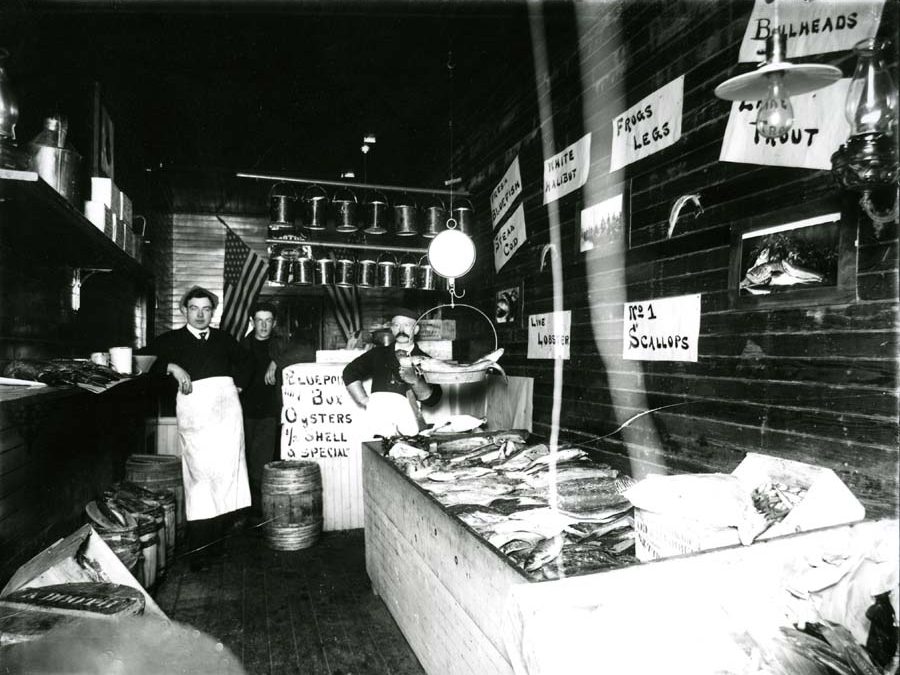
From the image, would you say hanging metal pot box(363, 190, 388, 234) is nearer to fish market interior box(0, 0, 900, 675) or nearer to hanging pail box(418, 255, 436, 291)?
fish market interior box(0, 0, 900, 675)

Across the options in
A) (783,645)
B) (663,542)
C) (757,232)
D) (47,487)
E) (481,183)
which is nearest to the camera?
(783,645)

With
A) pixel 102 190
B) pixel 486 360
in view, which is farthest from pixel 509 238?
pixel 102 190

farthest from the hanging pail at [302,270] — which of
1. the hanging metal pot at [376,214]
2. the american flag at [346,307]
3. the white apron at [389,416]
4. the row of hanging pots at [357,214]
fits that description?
the american flag at [346,307]

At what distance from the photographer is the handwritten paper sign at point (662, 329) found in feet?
9.06

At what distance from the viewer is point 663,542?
2029 mm

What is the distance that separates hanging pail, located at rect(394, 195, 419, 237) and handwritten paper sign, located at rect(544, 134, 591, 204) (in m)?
1.59

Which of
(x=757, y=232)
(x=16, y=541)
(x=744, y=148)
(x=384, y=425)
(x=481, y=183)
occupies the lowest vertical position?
(x=16, y=541)

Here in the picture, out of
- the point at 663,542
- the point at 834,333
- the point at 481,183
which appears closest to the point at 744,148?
the point at 834,333

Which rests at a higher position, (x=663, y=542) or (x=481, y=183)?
(x=481, y=183)

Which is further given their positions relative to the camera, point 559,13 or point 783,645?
point 559,13

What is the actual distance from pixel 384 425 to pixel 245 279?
16.7ft

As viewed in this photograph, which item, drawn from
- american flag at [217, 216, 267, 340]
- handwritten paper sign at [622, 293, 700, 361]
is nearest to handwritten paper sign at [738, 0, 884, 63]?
handwritten paper sign at [622, 293, 700, 361]

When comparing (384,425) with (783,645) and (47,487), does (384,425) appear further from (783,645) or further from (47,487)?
(783,645)

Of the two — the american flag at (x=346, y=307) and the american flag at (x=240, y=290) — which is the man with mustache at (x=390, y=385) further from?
the american flag at (x=346, y=307)
